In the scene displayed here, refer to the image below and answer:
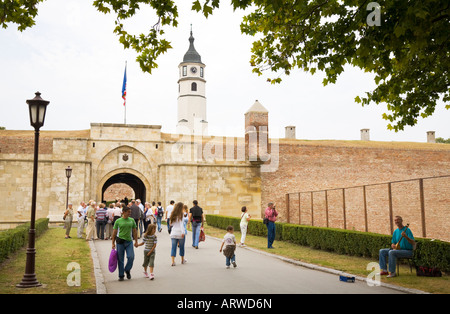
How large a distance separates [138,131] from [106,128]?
208 centimetres

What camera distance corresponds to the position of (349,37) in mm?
7672

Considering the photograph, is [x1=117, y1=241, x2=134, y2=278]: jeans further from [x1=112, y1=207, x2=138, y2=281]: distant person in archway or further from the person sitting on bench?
the person sitting on bench

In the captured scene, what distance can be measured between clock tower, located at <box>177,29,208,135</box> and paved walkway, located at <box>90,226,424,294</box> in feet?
149

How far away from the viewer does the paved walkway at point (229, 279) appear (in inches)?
301

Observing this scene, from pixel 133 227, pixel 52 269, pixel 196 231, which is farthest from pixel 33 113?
pixel 196 231

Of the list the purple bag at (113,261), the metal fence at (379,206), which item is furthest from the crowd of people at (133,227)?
the metal fence at (379,206)

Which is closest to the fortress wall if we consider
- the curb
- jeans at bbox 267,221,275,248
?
jeans at bbox 267,221,275,248

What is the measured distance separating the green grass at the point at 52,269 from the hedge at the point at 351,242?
7960 millimetres

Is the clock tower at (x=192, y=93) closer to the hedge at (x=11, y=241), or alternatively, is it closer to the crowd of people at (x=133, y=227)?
the crowd of people at (x=133, y=227)

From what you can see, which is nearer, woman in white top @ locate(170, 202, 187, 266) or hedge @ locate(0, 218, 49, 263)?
woman in white top @ locate(170, 202, 187, 266)

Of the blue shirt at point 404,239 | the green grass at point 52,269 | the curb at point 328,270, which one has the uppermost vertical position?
the blue shirt at point 404,239

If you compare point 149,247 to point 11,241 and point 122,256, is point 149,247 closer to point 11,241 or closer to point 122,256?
point 122,256

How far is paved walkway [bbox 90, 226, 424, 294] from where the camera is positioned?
7652 millimetres
